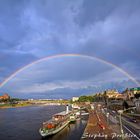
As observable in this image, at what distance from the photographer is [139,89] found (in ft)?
654

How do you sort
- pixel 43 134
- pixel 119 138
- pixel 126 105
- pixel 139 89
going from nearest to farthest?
pixel 119 138 → pixel 43 134 → pixel 126 105 → pixel 139 89

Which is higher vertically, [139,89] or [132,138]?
[139,89]

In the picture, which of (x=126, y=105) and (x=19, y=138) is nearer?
(x=19, y=138)

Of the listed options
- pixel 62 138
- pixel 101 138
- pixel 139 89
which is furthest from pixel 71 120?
pixel 139 89

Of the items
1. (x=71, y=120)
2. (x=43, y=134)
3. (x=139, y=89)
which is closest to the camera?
(x=43, y=134)

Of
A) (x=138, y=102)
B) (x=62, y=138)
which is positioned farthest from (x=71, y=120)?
(x=62, y=138)

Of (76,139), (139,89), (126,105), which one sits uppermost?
(139,89)

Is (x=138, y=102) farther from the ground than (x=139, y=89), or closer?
closer

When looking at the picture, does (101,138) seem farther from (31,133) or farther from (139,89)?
(139,89)

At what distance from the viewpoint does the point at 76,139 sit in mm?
81000

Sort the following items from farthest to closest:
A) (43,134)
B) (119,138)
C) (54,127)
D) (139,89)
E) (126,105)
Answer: (139,89), (126,105), (54,127), (43,134), (119,138)

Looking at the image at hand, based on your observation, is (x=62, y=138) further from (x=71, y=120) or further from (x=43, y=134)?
(x=71, y=120)

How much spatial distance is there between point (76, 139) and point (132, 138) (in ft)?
90.4

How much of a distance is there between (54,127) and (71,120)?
40.4 meters
